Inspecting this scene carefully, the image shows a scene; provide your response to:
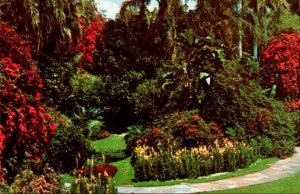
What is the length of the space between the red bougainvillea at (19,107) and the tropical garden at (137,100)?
0.03 meters

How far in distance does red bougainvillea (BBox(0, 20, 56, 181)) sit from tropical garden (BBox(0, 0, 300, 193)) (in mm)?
29

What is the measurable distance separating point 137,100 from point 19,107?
10.2 meters

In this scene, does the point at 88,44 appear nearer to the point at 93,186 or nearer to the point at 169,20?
the point at 169,20

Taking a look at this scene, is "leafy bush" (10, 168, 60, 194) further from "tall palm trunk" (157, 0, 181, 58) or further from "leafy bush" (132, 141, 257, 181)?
"tall palm trunk" (157, 0, 181, 58)

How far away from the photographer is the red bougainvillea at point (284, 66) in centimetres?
2219

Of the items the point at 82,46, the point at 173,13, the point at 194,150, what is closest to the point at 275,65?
the point at 173,13

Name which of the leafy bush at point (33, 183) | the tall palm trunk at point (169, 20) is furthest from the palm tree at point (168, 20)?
the leafy bush at point (33, 183)

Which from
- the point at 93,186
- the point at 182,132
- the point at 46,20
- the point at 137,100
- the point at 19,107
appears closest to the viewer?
the point at 93,186

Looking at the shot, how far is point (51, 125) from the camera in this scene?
1196cm

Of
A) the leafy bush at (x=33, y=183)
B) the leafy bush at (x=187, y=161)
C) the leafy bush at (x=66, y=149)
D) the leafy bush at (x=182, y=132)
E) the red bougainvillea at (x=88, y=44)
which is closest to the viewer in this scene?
the leafy bush at (x=33, y=183)

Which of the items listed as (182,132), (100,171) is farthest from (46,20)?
(182,132)

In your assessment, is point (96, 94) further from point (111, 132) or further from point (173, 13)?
point (173, 13)

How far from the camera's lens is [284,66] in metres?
22.3

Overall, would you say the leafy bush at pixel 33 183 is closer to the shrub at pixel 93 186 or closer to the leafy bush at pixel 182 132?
the shrub at pixel 93 186
